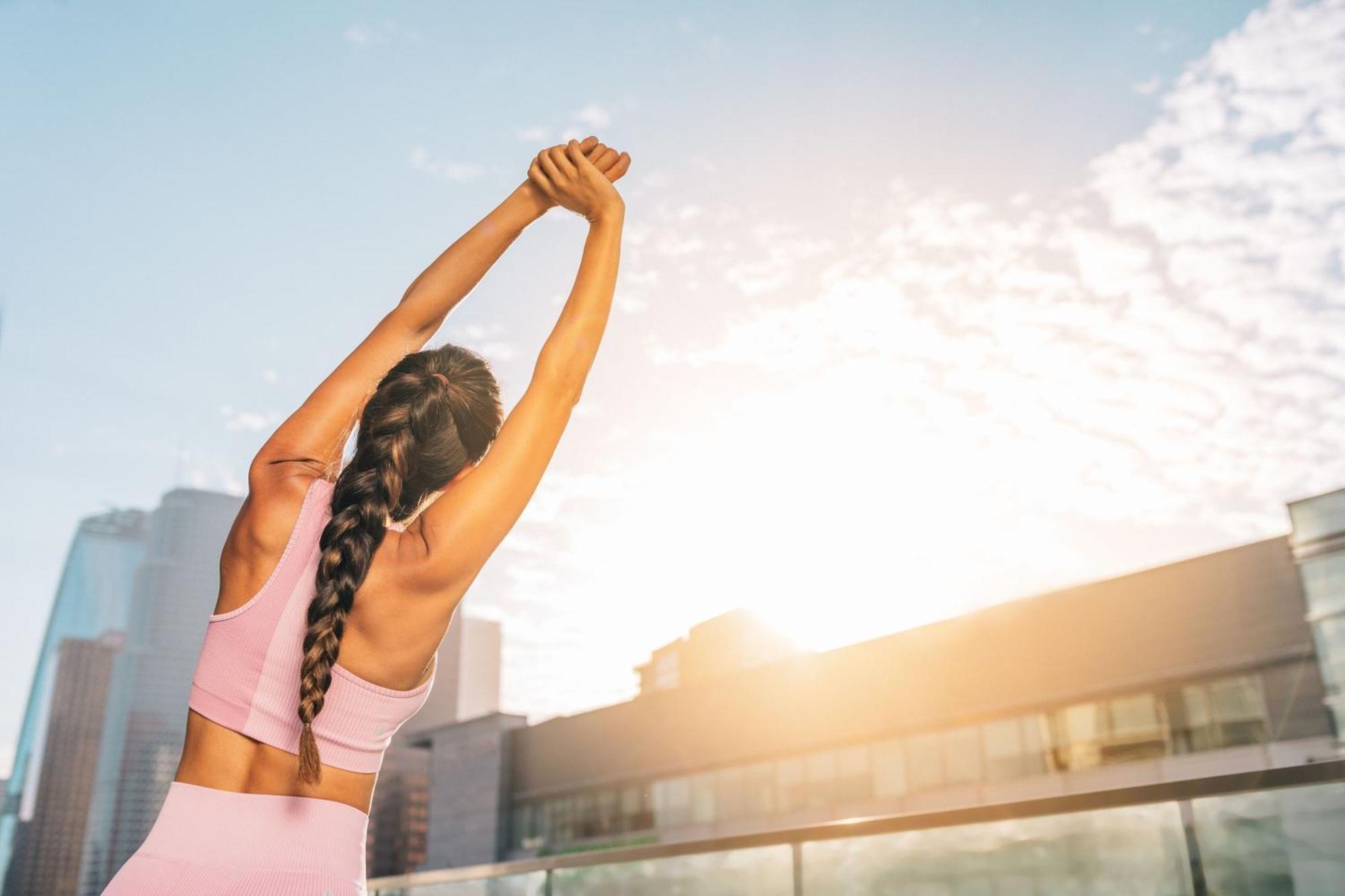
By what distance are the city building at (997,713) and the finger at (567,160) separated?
20.8 m

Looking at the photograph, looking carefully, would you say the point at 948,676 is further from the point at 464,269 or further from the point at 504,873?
the point at 464,269

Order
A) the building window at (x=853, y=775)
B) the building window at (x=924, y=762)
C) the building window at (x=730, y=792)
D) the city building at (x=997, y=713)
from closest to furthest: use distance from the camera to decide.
A: the city building at (x=997, y=713)
the building window at (x=924, y=762)
the building window at (x=853, y=775)
the building window at (x=730, y=792)

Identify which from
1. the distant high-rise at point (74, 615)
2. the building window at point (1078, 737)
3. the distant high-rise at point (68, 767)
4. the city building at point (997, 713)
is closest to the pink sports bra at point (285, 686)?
the city building at point (997, 713)

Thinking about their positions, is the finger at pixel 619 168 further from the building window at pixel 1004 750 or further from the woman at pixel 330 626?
the building window at pixel 1004 750

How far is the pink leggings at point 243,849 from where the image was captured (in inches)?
42.3

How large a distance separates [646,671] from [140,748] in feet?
313

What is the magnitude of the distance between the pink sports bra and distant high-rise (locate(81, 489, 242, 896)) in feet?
458

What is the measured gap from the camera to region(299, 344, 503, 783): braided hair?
1098 millimetres

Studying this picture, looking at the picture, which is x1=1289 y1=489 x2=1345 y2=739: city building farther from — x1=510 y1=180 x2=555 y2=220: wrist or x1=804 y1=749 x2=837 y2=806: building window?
x1=510 y1=180 x2=555 y2=220: wrist

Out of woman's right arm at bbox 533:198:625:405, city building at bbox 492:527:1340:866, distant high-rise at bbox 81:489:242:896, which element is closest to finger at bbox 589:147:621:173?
woman's right arm at bbox 533:198:625:405

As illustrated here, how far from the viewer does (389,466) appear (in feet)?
3.92

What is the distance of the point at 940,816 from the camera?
378cm

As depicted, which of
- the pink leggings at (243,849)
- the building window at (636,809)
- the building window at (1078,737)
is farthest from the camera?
the building window at (636,809)

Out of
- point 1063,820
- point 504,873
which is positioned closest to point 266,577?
point 1063,820
